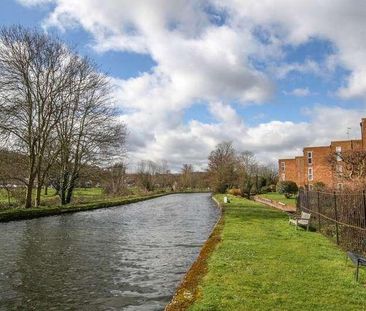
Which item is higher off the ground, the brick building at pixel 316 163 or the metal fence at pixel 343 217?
the brick building at pixel 316 163

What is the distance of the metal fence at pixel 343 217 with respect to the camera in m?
13.2

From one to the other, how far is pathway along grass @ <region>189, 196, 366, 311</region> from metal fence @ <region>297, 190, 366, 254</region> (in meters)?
0.61

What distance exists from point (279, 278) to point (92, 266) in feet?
17.6

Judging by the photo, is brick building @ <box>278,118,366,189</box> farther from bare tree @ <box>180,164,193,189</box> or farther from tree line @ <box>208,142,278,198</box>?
bare tree @ <box>180,164,193,189</box>

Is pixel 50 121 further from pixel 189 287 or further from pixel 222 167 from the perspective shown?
pixel 222 167

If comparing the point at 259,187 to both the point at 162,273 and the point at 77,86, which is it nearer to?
the point at 77,86

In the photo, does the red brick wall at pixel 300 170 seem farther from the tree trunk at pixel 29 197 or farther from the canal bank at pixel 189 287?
the canal bank at pixel 189 287

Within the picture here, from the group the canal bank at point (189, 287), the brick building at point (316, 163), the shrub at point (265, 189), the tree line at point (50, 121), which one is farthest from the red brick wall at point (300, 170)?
the canal bank at point (189, 287)

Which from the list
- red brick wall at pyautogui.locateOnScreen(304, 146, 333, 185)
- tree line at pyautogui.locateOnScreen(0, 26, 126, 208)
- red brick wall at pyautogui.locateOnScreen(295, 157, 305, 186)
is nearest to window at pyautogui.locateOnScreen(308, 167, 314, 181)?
red brick wall at pyautogui.locateOnScreen(304, 146, 333, 185)

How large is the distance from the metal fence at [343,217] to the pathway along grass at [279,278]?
1.99 ft

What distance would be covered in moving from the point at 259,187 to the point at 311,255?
64395 millimetres

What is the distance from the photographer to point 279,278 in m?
9.22

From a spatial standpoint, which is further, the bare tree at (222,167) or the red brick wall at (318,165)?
the bare tree at (222,167)

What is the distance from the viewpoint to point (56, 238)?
17312 millimetres
